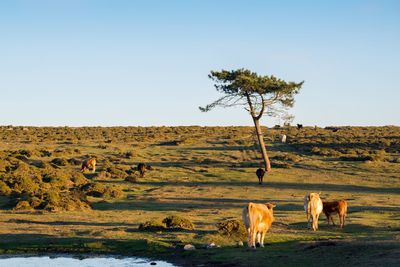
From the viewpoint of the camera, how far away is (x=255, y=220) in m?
21.3

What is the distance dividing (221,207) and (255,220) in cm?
1503

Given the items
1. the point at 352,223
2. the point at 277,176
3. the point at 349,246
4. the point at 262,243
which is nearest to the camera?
the point at 349,246

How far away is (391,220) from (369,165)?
99.9 ft

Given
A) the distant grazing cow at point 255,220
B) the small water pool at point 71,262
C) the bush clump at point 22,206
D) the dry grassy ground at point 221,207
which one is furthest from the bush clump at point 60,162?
the distant grazing cow at point 255,220

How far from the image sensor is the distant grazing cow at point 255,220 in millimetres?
21188

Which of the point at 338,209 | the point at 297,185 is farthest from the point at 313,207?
the point at 297,185

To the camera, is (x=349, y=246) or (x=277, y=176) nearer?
(x=349, y=246)

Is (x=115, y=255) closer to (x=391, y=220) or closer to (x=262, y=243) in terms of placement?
(x=262, y=243)

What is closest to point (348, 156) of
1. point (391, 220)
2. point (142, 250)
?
point (391, 220)

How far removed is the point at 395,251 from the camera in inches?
738

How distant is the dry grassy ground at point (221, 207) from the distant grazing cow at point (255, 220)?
0.46 meters

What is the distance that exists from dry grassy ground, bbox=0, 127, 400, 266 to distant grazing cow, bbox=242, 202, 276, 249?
0.46 meters

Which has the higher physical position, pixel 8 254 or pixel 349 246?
pixel 349 246

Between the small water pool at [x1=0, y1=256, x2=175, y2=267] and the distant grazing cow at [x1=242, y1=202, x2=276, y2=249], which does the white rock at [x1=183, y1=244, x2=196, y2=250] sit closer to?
the small water pool at [x1=0, y1=256, x2=175, y2=267]
